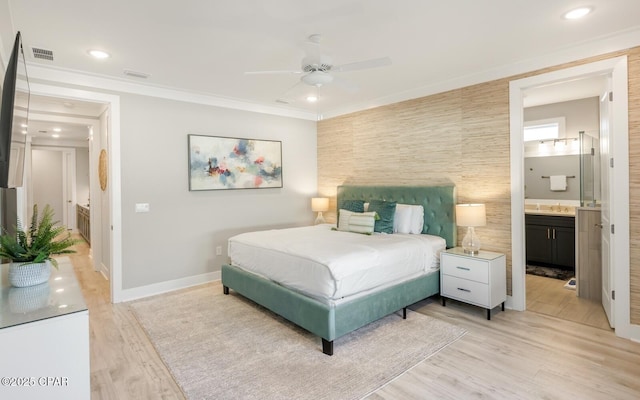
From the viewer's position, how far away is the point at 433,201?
14.0 ft

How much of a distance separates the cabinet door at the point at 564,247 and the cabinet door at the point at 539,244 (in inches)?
3.3

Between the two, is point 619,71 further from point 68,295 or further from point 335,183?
point 68,295

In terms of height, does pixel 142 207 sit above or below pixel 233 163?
below

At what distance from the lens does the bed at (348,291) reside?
109 inches

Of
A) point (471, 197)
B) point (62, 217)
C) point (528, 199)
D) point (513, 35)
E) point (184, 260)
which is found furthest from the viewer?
point (62, 217)

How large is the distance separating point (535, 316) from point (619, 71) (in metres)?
2.45

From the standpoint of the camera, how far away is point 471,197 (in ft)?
13.2

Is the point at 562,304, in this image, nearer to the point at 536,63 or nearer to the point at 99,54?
the point at 536,63

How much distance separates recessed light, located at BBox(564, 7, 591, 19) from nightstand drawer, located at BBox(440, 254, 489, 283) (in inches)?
87.7

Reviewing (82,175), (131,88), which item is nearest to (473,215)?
(131,88)

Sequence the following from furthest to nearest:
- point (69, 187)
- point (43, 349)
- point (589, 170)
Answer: point (69, 187) → point (589, 170) → point (43, 349)

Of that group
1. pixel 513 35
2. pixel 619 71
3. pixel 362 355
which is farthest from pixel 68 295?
pixel 619 71

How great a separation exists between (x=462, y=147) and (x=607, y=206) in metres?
1.53

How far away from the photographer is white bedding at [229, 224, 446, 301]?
285cm
